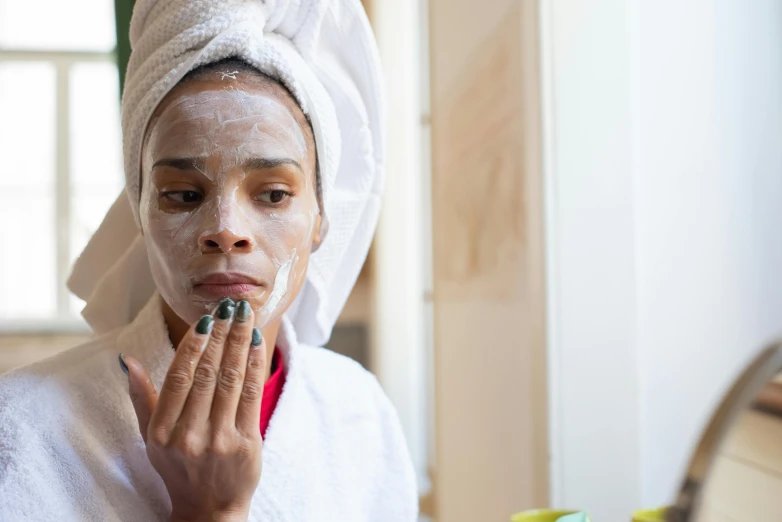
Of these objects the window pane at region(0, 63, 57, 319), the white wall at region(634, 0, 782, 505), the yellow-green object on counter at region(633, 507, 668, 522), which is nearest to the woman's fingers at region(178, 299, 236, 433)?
the yellow-green object on counter at region(633, 507, 668, 522)

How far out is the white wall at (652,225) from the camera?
912 mm

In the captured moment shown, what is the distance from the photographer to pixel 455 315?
4.71 ft

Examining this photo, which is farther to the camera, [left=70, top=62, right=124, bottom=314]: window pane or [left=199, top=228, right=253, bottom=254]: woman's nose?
[left=70, top=62, right=124, bottom=314]: window pane

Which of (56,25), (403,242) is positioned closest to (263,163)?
(403,242)

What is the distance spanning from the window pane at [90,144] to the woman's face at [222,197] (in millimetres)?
2204

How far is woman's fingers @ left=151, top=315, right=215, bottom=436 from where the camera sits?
22.5 inches

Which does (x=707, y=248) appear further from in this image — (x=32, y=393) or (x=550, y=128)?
(x=32, y=393)

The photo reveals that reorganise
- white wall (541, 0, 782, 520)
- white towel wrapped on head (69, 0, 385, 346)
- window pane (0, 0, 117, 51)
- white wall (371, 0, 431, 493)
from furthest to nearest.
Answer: window pane (0, 0, 117, 51) < white wall (371, 0, 431, 493) < white wall (541, 0, 782, 520) < white towel wrapped on head (69, 0, 385, 346)

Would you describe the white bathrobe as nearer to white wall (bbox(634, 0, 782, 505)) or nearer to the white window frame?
white wall (bbox(634, 0, 782, 505))

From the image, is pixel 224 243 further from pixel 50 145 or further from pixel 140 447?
pixel 50 145

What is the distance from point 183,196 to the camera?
667 mm

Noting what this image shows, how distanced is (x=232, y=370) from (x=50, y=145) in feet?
8.04

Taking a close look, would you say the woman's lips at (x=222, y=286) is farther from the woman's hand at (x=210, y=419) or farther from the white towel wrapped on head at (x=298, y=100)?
the white towel wrapped on head at (x=298, y=100)

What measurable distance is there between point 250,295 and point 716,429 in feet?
1.31
